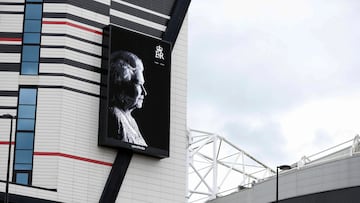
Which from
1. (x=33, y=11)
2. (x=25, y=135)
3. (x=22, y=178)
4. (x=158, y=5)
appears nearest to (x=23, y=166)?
(x=22, y=178)

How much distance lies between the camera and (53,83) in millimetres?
80938

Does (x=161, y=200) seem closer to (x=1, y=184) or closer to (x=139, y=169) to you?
(x=139, y=169)

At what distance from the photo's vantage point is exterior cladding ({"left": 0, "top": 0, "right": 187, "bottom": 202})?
78875mm

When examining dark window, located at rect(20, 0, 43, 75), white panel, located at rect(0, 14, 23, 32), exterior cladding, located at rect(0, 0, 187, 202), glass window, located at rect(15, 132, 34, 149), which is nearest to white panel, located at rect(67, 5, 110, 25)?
exterior cladding, located at rect(0, 0, 187, 202)

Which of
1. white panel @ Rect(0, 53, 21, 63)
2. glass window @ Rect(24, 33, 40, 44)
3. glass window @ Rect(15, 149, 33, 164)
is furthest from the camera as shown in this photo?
glass window @ Rect(24, 33, 40, 44)

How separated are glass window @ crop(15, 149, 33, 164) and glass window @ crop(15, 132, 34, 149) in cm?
35

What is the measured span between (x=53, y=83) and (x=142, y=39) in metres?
9.74

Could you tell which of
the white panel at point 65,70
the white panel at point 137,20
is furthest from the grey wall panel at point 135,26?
the white panel at point 65,70

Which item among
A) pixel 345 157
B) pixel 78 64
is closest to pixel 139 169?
pixel 78 64

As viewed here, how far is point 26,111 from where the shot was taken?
80.6m

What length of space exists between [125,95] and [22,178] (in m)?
11.7

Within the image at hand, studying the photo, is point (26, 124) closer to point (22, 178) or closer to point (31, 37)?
point (22, 178)

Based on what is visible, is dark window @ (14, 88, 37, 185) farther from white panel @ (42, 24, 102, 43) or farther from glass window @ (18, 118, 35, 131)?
white panel @ (42, 24, 102, 43)

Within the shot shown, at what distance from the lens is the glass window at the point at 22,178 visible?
257ft
